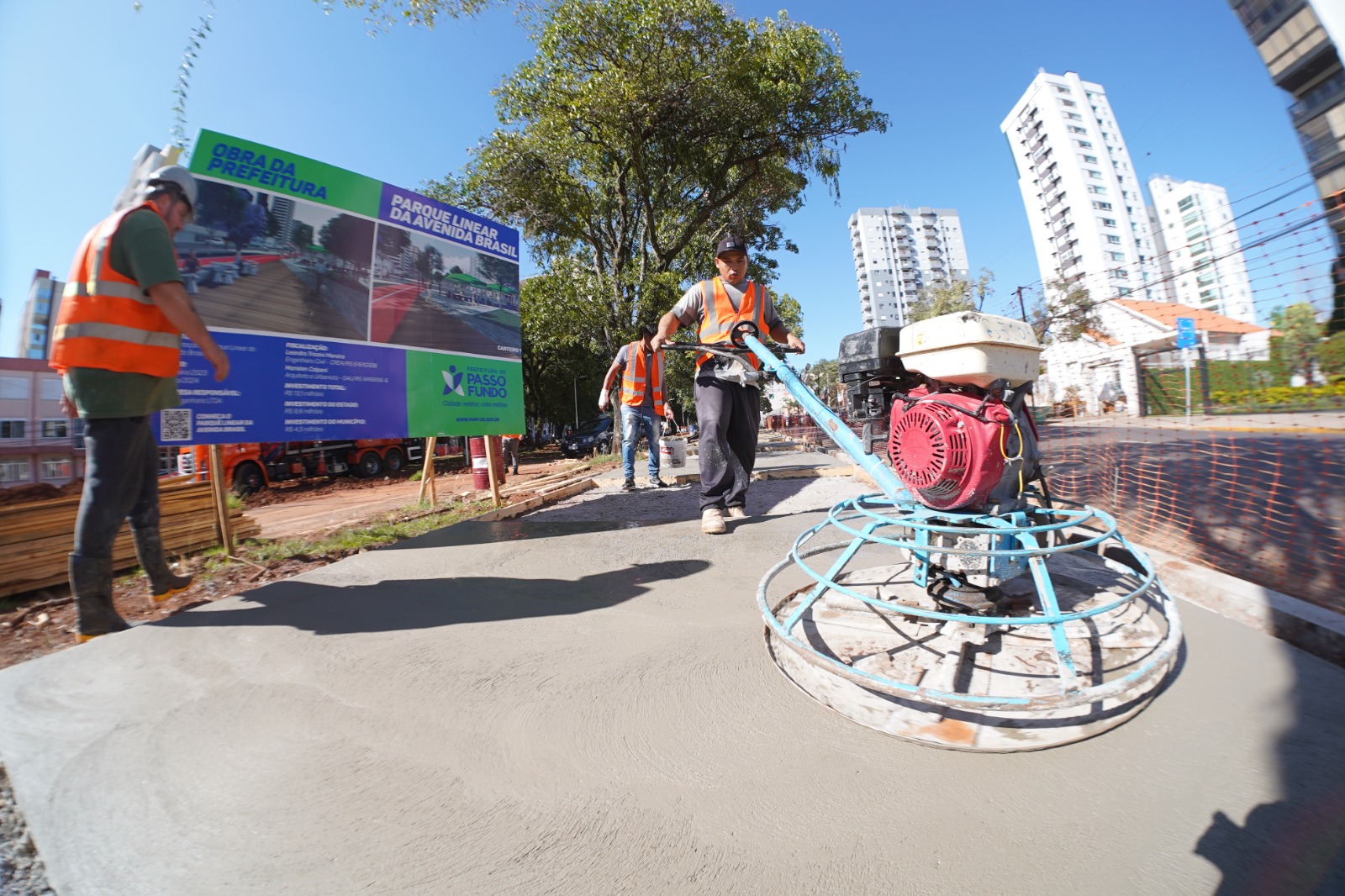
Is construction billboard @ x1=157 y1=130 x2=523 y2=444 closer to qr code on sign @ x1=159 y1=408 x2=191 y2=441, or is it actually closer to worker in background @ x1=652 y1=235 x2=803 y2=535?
qr code on sign @ x1=159 y1=408 x2=191 y2=441

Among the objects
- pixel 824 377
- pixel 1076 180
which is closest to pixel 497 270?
pixel 824 377

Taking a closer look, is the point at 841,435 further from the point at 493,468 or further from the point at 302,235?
the point at 302,235

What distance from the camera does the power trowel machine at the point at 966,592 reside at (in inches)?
47.8

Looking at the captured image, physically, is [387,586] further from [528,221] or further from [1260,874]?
[528,221]

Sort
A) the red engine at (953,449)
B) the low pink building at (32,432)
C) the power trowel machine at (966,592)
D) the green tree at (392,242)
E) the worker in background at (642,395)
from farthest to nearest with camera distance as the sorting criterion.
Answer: the low pink building at (32,432) → the worker in background at (642,395) → the green tree at (392,242) → the red engine at (953,449) → the power trowel machine at (966,592)

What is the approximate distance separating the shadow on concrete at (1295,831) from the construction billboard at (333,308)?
12.9 ft

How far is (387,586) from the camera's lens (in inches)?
96.0

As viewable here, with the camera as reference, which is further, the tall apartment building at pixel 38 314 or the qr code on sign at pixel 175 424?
the tall apartment building at pixel 38 314

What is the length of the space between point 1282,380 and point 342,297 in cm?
589

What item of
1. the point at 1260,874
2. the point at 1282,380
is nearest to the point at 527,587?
the point at 1260,874

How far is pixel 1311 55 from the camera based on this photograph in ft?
10.2

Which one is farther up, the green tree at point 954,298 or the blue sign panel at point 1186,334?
the green tree at point 954,298

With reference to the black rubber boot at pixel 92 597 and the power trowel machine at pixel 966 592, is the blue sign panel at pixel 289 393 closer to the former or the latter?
the black rubber boot at pixel 92 597

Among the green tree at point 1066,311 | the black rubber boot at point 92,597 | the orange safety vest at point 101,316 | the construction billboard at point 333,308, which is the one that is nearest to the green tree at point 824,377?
the green tree at point 1066,311
